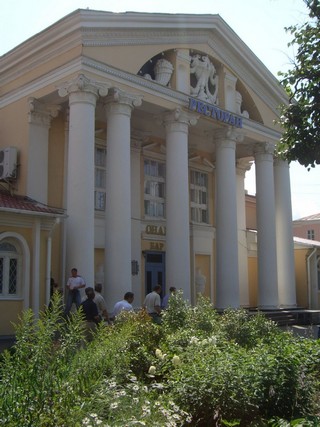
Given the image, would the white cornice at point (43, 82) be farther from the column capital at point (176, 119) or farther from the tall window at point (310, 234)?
the tall window at point (310, 234)

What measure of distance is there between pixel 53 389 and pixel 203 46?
17.9 meters

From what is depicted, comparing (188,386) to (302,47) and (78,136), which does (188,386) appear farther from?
(78,136)

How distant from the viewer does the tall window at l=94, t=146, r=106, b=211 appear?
19516 mm

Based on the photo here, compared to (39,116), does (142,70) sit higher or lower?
higher

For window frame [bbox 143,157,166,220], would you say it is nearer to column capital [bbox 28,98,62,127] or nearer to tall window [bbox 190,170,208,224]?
tall window [bbox 190,170,208,224]

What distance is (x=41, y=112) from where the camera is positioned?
57.4ft

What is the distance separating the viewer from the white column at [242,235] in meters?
25.5

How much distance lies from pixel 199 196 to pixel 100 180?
19.5ft

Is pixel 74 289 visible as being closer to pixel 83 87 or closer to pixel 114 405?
pixel 83 87

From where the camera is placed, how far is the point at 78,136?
1538 centimetres

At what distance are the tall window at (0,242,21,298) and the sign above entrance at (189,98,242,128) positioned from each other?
8251 millimetres

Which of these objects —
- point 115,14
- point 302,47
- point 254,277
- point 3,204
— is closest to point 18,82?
point 115,14

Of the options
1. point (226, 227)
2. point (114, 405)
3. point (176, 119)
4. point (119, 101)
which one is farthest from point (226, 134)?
point (114, 405)

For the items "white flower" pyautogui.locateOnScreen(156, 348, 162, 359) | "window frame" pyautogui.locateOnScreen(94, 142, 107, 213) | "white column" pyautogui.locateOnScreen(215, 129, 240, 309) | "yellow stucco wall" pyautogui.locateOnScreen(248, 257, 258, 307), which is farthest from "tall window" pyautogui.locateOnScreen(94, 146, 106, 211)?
"white flower" pyautogui.locateOnScreen(156, 348, 162, 359)
